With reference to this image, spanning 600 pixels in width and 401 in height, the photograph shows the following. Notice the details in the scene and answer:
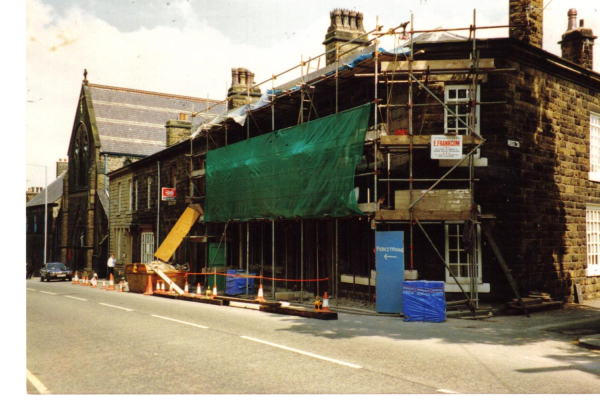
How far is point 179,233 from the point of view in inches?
1072

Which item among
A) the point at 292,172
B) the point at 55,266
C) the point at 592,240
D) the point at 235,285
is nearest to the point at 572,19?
the point at 592,240

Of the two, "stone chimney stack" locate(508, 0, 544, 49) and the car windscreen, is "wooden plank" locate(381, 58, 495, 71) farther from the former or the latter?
the car windscreen

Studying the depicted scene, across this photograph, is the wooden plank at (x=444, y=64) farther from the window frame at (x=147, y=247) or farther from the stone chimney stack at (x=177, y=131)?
the window frame at (x=147, y=247)

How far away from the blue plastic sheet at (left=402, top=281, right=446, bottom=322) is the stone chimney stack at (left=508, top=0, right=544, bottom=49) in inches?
355

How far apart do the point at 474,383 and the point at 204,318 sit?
329 inches

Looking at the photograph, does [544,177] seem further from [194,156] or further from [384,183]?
[194,156]

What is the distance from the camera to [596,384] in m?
7.64

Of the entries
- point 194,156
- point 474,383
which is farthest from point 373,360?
point 194,156

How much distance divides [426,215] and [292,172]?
600cm

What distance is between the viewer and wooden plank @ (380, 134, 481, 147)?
1508cm

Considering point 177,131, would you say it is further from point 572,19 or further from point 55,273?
point 572,19

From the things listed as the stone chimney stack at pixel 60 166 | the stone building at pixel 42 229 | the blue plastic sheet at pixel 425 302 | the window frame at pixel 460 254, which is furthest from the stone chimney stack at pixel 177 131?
the stone chimney stack at pixel 60 166

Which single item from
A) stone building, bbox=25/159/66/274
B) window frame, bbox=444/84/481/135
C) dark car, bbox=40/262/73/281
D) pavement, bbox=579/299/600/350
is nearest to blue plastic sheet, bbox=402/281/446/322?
pavement, bbox=579/299/600/350

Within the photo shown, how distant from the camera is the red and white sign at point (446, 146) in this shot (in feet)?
48.5
